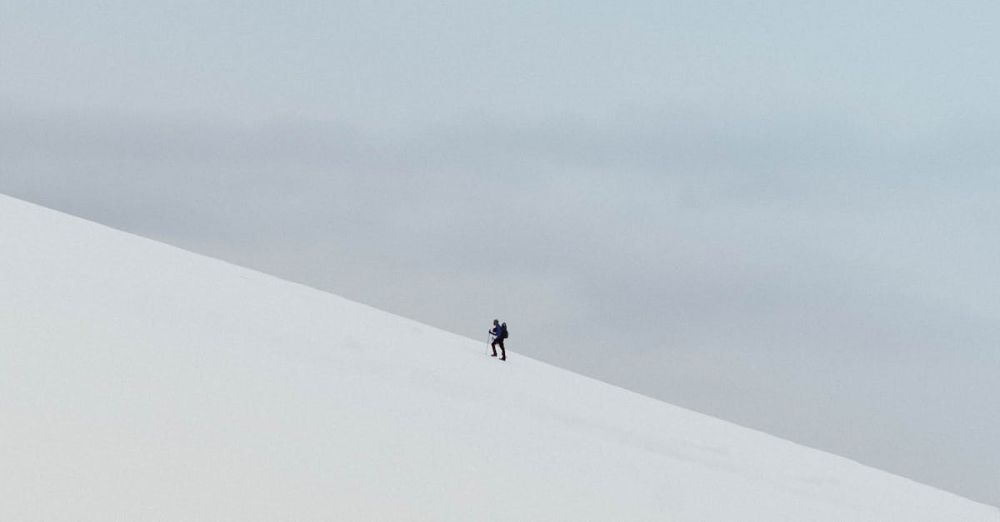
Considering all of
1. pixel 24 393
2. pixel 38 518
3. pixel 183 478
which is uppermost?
pixel 24 393

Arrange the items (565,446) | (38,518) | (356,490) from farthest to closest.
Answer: (565,446)
(356,490)
(38,518)

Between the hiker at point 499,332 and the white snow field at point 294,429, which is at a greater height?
the hiker at point 499,332

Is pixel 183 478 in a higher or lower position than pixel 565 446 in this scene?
lower

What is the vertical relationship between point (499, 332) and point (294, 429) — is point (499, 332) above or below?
above

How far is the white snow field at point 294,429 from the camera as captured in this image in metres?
6.91

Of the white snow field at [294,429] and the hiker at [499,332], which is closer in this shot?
the white snow field at [294,429]

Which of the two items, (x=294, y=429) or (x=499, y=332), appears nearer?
(x=294, y=429)

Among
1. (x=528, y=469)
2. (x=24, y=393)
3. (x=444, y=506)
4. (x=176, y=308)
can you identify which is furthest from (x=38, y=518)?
(x=176, y=308)

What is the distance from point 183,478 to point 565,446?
549 cm

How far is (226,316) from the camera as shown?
1473cm

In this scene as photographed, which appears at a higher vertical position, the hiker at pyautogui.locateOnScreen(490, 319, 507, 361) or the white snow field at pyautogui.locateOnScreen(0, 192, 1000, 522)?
the hiker at pyautogui.locateOnScreen(490, 319, 507, 361)

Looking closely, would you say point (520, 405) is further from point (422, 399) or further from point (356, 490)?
point (356, 490)

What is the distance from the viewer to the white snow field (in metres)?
6.91

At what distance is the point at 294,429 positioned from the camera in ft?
28.6
